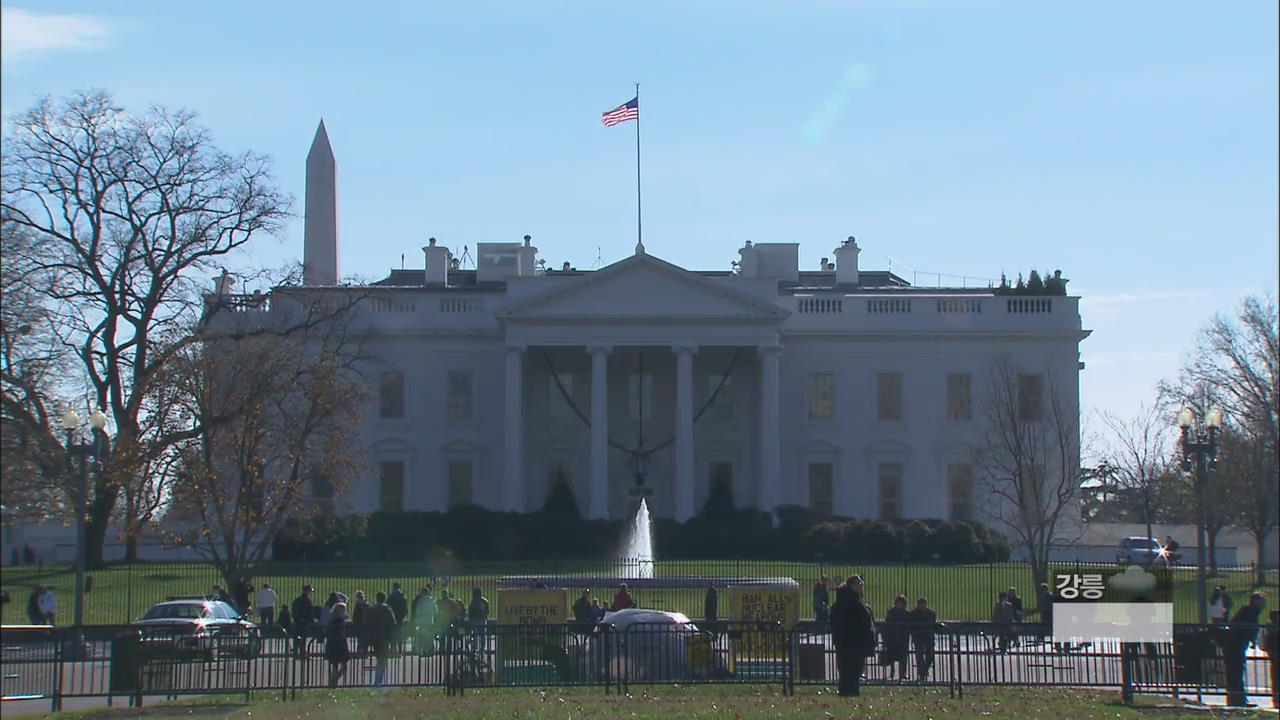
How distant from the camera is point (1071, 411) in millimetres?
64000

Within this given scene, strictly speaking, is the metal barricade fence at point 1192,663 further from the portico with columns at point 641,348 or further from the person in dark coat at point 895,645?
the portico with columns at point 641,348

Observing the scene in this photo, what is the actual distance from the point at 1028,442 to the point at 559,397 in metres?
22.4

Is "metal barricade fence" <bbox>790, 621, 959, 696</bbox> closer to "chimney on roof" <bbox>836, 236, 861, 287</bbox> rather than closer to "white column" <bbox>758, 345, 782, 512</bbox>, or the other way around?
"white column" <bbox>758, 345, 782, 512</bbox>

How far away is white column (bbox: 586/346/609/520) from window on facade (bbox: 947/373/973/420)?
14.7 meters

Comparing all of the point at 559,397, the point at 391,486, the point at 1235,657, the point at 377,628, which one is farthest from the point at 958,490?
the point at 377,628

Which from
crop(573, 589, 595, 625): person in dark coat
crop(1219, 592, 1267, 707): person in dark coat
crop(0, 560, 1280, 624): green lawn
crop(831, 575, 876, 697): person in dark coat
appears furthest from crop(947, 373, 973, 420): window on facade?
crop(831, 575, 876, 697): person in dark coat

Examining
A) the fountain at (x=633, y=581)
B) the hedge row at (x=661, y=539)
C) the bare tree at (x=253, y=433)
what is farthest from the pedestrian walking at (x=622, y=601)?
Answer: the hedge row at (x=661, y=539)

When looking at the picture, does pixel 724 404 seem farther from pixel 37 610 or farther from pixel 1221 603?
pixel 37 610

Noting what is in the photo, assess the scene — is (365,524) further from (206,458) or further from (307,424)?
(206,458)

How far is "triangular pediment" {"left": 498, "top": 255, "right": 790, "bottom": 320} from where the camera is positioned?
63.8 m

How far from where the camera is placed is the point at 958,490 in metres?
66.8

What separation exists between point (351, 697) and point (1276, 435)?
3798 cm

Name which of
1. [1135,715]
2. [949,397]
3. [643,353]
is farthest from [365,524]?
[1135,715]

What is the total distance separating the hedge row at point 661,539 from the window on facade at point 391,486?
26.6 feet
